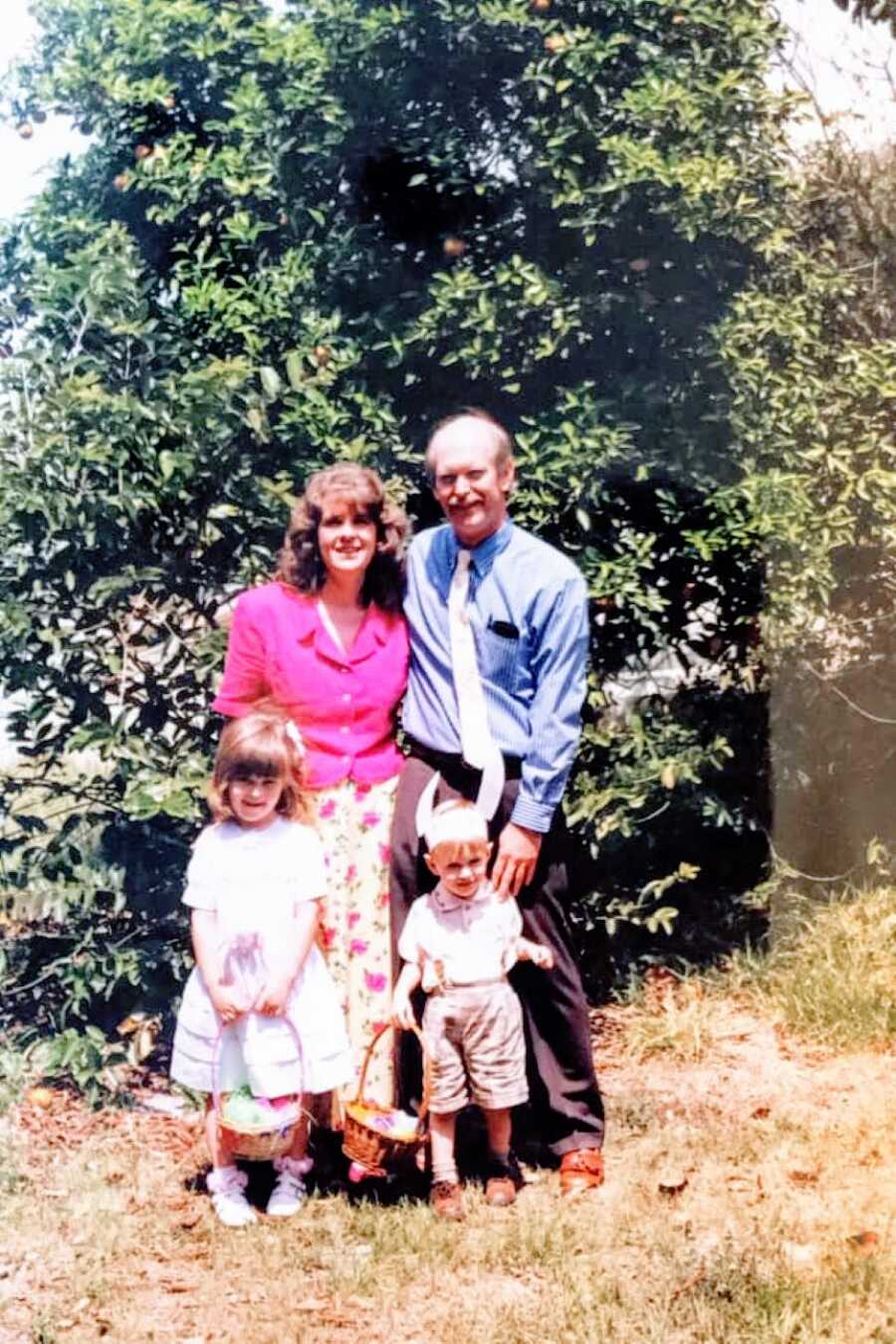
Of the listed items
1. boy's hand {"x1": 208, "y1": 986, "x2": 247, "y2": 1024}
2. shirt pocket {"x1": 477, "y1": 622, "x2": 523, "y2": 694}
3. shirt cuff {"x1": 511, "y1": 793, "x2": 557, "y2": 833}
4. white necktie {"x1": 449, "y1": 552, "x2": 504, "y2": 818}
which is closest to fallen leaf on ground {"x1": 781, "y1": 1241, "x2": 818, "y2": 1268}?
shirt cuff {"x1": 511, "y1": 793, "x2": 557, "y2": 833}

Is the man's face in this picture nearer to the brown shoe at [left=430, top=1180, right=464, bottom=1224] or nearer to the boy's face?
the boy's face

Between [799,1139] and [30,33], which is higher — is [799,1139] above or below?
below

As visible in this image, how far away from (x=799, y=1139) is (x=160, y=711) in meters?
2.39

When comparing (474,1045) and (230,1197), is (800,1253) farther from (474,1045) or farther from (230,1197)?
(230,1197)

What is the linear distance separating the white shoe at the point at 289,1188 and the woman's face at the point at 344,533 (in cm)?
166

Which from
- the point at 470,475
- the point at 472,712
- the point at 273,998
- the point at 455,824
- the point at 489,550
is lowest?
the point at 273,998

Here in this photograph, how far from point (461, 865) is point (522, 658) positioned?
0.59m

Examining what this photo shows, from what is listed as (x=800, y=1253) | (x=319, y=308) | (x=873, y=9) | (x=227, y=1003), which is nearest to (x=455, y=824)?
(x=227, y=1003)

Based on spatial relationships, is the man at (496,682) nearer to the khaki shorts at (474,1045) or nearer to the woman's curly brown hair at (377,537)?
the woman's curly brown hair at (377,537)

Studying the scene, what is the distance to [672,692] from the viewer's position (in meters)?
5.73

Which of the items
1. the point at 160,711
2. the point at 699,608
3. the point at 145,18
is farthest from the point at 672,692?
the point at 145,18

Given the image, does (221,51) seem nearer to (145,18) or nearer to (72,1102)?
(145,18)

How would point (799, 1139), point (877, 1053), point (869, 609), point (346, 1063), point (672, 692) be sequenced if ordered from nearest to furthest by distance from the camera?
point (346, 1063), point (799, 1139), point (877, 1053), point (672, 692), point (869, 609)

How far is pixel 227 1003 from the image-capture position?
4.09 metres
